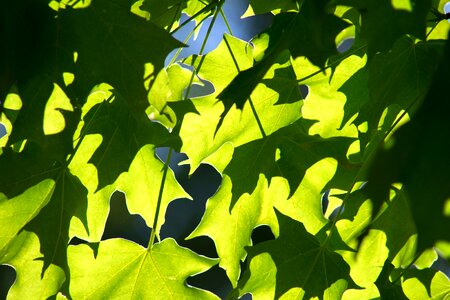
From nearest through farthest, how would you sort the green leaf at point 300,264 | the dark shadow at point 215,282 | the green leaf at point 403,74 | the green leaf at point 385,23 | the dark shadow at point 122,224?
the green leaf at point 385,23 < the green leaf at point 403,74 < the green leaf at point 300,264 < the dark shadow at point 122,224 < the dark shadow at point 215,282

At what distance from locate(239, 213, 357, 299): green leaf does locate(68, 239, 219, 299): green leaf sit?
0.12m

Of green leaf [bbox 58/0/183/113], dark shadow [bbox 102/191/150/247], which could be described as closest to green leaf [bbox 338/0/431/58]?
green leaf [bbox 58/0/183/113]

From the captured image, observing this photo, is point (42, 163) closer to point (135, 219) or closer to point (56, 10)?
point (56, 10)

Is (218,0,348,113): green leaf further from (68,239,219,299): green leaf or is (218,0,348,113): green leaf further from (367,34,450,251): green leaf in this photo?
(68,239,219,299): green leaf

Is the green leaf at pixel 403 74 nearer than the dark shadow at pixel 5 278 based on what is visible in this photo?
Yes

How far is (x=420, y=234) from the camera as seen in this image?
49 centimetres

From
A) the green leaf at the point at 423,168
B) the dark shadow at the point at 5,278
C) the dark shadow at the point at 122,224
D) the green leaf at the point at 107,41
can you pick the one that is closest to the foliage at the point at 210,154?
the green leaf at the point at 107,41

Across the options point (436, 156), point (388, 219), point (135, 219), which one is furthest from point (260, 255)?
point (135, 219)

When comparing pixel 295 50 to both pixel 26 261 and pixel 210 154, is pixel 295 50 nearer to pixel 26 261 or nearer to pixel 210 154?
pixel 210 154

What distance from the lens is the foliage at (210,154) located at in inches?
33.7

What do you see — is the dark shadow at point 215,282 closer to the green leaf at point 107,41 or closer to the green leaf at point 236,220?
the green leaf at point 236,220

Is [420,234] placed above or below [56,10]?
below

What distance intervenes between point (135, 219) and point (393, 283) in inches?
106

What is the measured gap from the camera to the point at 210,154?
1.08 metres
